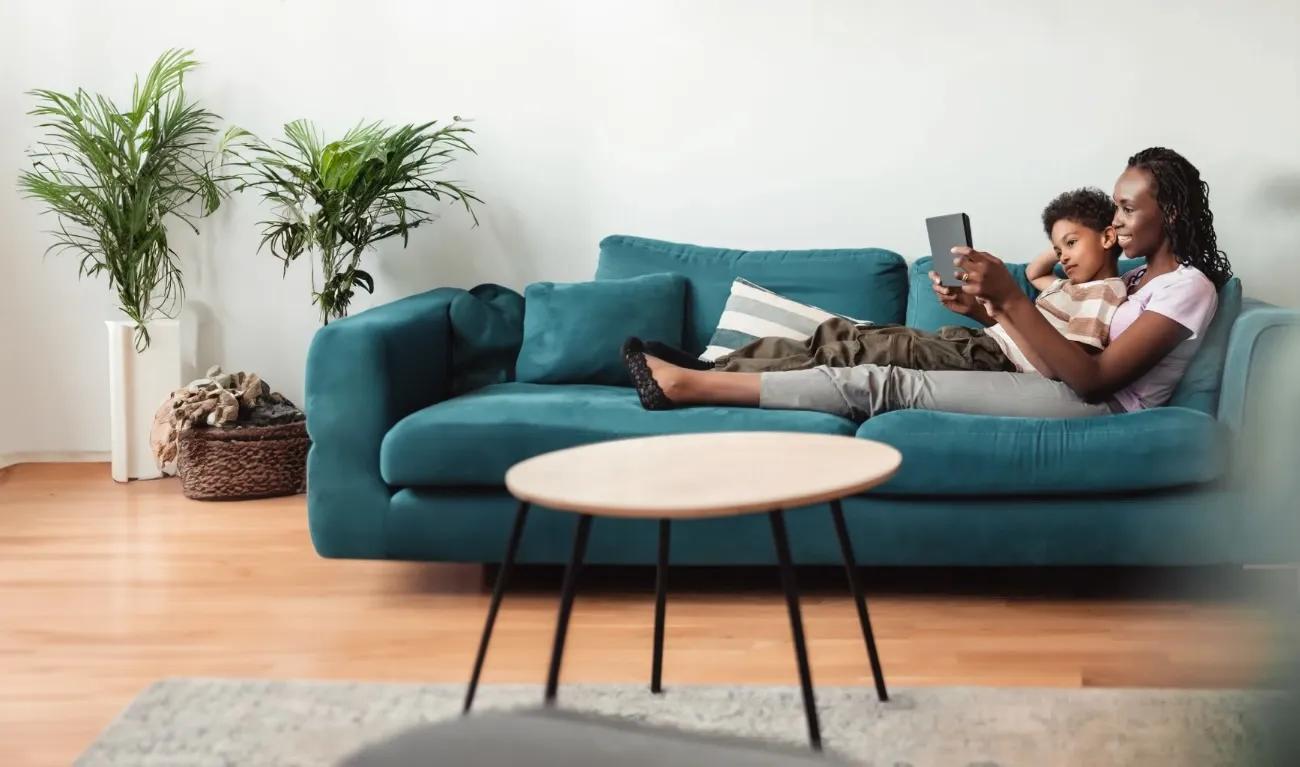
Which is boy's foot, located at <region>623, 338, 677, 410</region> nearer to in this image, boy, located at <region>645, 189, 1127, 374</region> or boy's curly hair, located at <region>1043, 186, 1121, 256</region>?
boy, located at <region>645, 189, 1127, 374</region>

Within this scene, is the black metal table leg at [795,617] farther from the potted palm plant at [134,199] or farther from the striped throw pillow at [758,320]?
the potted palm plant at [134,199]

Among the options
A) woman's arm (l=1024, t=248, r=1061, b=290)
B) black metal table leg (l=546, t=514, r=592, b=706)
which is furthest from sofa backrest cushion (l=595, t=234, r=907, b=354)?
black metal table leg (l=546, t=514, r=592, b=706)

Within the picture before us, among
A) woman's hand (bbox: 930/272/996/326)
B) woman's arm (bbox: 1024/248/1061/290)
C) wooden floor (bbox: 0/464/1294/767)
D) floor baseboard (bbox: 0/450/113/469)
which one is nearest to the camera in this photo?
wooden floor (bbox: 0/464/1294/767)

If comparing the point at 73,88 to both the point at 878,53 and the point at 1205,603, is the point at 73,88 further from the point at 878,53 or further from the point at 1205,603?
the point at 1205,603

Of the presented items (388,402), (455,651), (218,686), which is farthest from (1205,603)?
(218,686)

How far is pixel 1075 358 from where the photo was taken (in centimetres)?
262

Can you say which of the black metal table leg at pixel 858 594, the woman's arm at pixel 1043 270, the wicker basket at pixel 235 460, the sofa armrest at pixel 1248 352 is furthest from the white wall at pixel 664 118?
the black metal table leg at pixel 858 594

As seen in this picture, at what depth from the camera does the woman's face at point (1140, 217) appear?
2818 millimetres

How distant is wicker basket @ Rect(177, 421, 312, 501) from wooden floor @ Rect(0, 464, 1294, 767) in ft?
1.41

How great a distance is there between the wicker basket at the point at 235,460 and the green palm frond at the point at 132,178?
45cm

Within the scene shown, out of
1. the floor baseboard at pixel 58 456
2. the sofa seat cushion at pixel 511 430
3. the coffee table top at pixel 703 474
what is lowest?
the floor baseboard at pixel 58 456

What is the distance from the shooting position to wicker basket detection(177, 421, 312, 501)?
3660 mm

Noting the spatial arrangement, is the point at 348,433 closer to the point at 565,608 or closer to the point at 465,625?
the point at 465,625

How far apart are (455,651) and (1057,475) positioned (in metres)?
1.23
